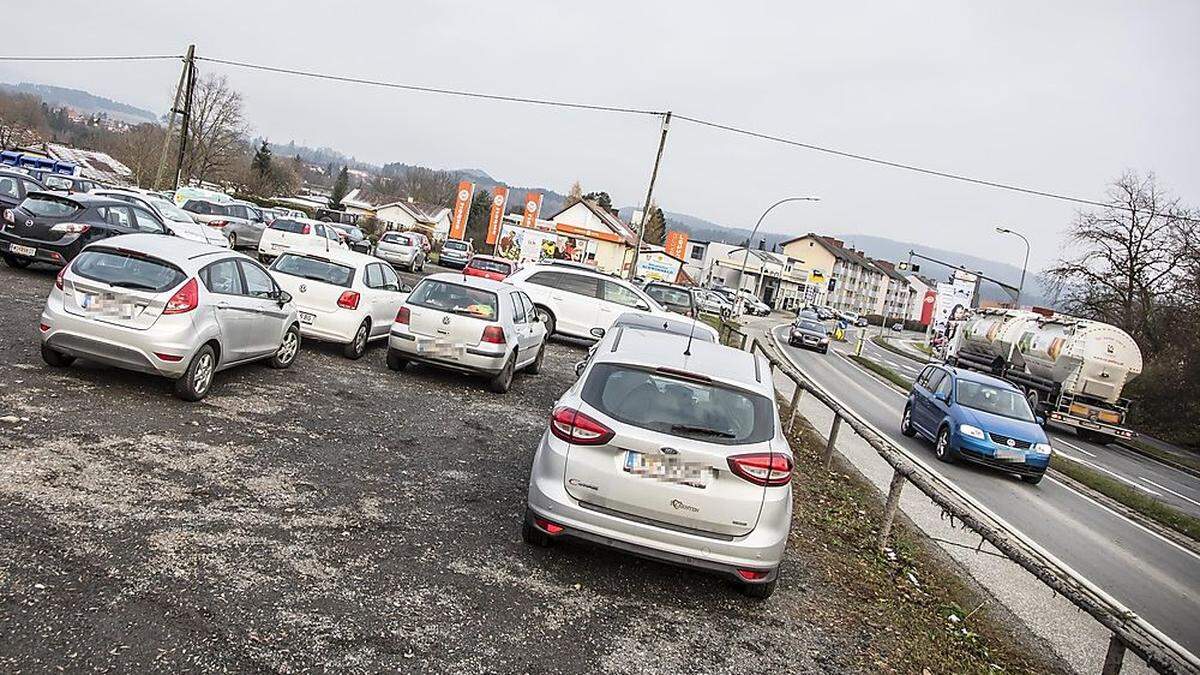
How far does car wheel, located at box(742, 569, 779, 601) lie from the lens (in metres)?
5.53

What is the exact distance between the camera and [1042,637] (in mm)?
6441

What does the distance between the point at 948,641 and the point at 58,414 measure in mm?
7307

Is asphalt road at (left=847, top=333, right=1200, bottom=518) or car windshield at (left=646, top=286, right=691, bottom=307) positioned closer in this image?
asphalt road at (left=847, top=333, right=1200, bottom=518)

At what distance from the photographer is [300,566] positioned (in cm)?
491

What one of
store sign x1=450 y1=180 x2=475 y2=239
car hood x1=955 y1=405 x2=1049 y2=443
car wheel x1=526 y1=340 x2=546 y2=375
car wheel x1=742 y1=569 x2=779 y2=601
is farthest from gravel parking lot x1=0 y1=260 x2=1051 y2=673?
store sign x1=450 y1=180 x2=475 y2=239

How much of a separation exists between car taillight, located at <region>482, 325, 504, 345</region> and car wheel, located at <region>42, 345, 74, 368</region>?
4897 millimetres

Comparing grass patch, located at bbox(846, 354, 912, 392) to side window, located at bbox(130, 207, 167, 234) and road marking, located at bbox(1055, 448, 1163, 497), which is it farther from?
side window, located at bbox(130, 207, 167, 234)

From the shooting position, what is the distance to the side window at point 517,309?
40.3 ft

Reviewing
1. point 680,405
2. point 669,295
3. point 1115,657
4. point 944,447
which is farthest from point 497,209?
point 1115,657

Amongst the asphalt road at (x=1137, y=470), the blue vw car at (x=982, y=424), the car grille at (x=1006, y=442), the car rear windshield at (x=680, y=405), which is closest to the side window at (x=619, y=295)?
the blue vw car at (x=982, y=424)

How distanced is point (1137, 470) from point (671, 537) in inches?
840

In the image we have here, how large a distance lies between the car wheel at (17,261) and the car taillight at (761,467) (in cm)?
1416

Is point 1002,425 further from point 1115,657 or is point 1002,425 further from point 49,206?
point 49,206

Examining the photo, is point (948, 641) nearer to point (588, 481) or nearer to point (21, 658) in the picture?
point (588, 481)
